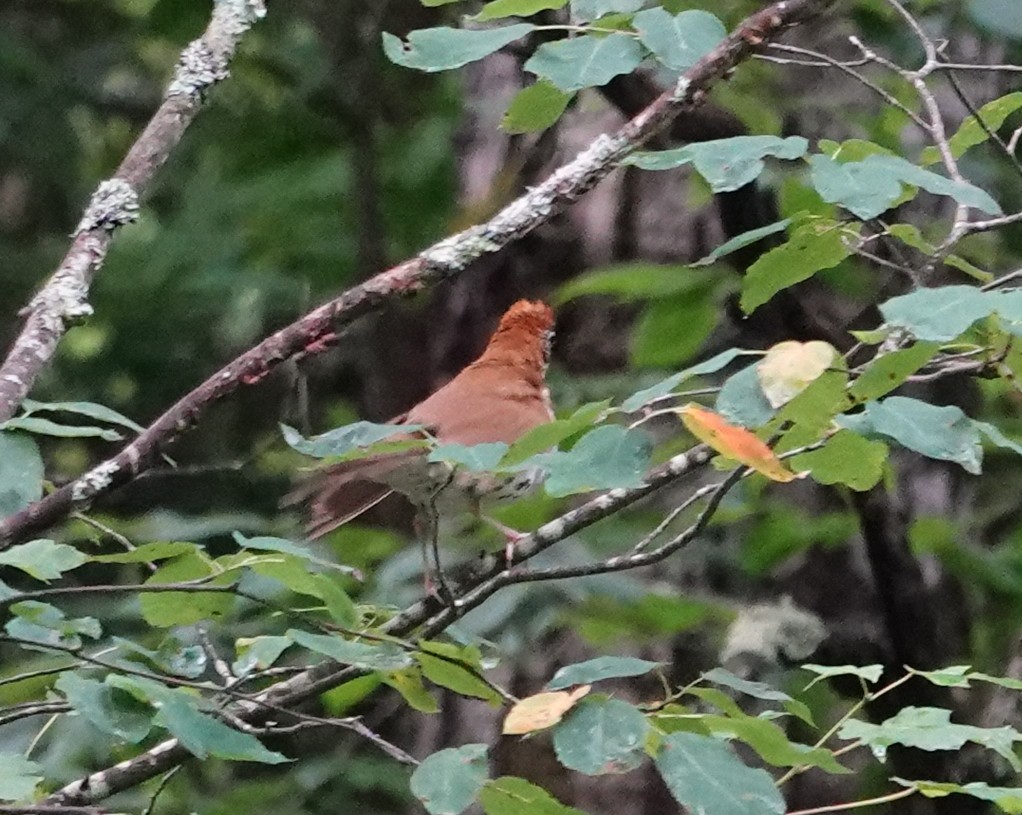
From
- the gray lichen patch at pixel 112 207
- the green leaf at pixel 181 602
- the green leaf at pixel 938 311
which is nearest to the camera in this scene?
the green leaf at pixel 938 311

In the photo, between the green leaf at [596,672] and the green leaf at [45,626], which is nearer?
the green leaf at [596,672]

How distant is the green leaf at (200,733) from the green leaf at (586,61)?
1.89 feet

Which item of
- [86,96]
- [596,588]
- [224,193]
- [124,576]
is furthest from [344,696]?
[86,96]

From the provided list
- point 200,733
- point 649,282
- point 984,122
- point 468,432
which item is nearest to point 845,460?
point 984,122

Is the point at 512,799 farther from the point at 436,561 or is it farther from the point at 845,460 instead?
the point at 845,460

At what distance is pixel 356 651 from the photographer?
1.14m

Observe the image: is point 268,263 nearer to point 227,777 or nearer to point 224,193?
point 224,193

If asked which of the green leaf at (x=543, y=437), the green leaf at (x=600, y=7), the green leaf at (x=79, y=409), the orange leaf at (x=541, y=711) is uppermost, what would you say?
the green leaf at (x=600, y=7)

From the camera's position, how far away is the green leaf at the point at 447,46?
1.29 m

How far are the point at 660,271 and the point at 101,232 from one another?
94 cm

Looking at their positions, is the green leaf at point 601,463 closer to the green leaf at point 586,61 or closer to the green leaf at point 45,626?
the green leaf at point 586,61

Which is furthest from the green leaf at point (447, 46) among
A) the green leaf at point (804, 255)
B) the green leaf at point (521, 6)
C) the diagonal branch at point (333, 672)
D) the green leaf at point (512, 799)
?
the green leaf at point (512, 799)

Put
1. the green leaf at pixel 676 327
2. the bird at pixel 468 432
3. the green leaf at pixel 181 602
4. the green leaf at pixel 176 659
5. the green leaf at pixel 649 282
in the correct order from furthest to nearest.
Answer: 1. the green leaf at pixel 676 327
2. the green leaf at pixel 649 282
3. the bird at pixel 468 432
4. the green leaf at pixel 176 659
5. the green leaf at pixel 181 602

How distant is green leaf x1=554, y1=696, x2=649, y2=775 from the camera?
1053 millimetres
